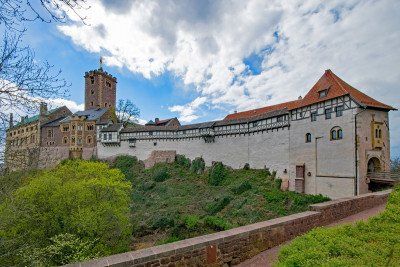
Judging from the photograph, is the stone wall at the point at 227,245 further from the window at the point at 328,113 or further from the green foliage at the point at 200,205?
the window at the point at 328,113

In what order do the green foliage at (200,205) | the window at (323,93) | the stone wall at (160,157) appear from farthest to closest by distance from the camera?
1. the stone wall at (160,157)
2. the window at (323,93)
3. the green foliage at (200,205)

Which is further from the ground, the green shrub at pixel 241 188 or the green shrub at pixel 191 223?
the green shrub at pixel 241 188

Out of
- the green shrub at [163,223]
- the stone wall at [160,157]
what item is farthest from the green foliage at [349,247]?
the stone wall at [160,157]

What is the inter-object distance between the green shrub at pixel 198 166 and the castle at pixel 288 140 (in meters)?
0.71

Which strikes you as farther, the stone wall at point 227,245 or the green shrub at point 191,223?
the green shrub at point 191,223

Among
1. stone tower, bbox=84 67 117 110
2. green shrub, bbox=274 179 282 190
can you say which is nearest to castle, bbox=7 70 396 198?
green shrub, bbox=274 179 282 190

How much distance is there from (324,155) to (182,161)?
2186 centimetres

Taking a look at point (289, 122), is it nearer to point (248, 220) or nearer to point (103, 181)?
point (248, 220)

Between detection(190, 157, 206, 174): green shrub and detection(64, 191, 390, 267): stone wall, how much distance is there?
26.1 meters

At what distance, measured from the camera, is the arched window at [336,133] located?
18656mm

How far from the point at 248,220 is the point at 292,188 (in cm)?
639

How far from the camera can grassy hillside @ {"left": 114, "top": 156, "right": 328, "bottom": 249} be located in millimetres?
19188

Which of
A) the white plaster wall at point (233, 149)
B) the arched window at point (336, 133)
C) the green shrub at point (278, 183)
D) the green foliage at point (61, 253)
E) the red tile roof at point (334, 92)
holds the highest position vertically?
the red tile roof at point (334, 92)

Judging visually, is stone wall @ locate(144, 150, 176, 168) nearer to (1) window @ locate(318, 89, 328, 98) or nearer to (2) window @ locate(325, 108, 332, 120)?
(1) window @ locate(318, 89, 328, 98)
